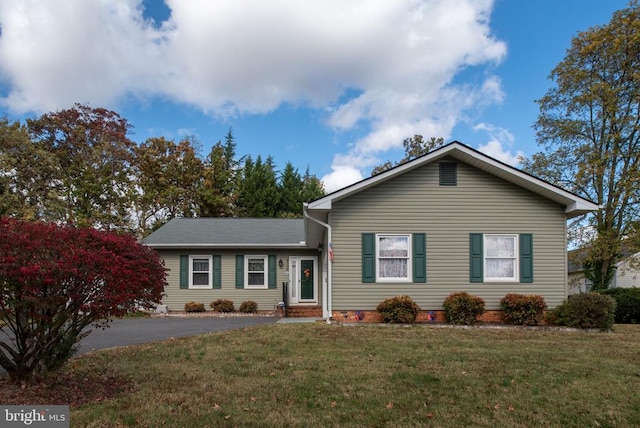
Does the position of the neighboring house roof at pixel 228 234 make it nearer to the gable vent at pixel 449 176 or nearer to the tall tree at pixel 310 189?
the gable vent at pixel 449 176

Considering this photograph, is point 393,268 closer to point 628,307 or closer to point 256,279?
point 256,279

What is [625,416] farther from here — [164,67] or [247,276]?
[164,67]

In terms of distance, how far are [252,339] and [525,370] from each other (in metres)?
5.27

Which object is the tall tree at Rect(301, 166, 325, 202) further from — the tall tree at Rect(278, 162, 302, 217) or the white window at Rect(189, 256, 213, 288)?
the white window at Rect(189, 256, 213, 288)

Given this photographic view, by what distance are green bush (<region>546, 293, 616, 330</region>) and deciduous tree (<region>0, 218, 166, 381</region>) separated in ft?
34.5

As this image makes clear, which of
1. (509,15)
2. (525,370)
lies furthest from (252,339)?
(509,15)

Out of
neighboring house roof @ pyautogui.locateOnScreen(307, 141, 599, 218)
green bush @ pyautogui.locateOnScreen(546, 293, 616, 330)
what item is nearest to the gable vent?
neighboring house roof @ pyautogui.locateOnScreen(307, 141, 599, 218)

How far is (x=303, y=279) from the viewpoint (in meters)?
17.7

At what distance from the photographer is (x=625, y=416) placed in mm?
4461

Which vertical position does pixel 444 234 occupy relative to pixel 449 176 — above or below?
below

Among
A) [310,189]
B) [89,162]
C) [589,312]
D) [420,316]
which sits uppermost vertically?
[89,162]

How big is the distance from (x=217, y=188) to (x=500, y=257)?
2291 centimetres

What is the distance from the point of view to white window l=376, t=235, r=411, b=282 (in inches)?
479

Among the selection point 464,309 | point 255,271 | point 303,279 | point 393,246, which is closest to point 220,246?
point 255,271
